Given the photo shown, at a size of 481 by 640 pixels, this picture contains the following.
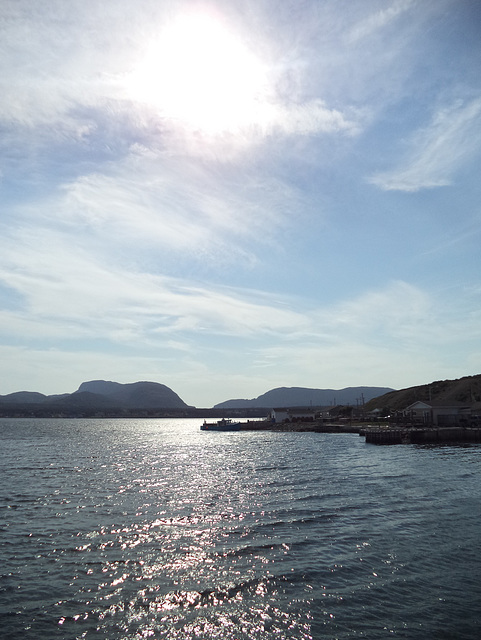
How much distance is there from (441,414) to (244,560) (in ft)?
379

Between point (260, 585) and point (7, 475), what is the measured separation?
147 ft

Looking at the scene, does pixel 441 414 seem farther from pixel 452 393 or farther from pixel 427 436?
pixel 452 393

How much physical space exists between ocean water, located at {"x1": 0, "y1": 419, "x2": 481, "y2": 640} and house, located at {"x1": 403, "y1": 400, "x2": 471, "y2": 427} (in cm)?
7870

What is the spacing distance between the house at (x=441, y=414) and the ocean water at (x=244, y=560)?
3098 inches

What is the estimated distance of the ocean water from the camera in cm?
1672

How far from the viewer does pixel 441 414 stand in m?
124

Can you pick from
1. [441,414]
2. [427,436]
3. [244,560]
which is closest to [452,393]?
[441,414]

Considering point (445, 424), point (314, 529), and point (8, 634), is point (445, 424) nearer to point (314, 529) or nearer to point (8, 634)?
point (314, 529)

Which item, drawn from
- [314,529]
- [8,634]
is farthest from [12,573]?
[314,529]

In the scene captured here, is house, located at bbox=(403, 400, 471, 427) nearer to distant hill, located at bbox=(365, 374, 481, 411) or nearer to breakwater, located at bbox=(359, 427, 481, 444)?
breakwater, located at bbox=(359, 427, 481, 444)

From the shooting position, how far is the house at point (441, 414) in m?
118

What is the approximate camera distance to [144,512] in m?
34.6

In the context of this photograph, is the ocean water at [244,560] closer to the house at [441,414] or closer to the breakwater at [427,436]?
the breakwater at [427,436]

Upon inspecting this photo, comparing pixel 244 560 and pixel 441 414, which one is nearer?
pixel 244 560
